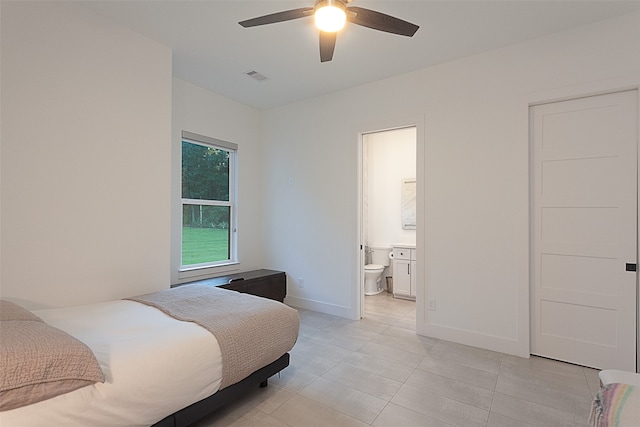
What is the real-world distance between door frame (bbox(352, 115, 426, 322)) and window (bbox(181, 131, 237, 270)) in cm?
176

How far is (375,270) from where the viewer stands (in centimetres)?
506

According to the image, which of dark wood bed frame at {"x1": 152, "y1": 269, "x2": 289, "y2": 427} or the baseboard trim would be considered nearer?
dark wood bed frame at {"x1": 152, "y1": 269, "x2": 289, "y2": 427}

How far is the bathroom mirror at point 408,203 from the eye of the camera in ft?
16.9

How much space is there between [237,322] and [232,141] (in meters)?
2.97

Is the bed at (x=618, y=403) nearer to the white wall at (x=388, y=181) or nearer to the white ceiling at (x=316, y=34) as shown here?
the white ceiling at (x=316, y=34)

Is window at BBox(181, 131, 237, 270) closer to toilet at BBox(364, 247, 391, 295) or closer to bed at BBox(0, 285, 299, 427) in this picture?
bed at BBox(0, 285, 299, 427)

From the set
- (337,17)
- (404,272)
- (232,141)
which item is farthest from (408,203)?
(337,17)

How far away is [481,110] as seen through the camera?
310cm

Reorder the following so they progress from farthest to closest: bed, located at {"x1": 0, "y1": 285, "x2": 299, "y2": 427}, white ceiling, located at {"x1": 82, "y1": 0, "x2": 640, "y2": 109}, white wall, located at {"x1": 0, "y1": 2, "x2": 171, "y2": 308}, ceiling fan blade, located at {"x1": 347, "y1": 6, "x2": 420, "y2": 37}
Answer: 1. white ceiling, located at {"x1": 82, "y1": 0, "x2": 640, "y2": 109}
2. white wall, located at {"x1": 0, "y1": 2, "x2": 171, "y2": 308}
3. ceiling fan blade, located at {"x1": 347, "y1": 6, "x2": 420, "y2": 37}
4. bed, located at {"x1": 0, "y1": 285, "x2": 299, "y2": 427}

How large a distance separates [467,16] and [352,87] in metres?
1.59

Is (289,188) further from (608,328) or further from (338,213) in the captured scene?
(608,328)

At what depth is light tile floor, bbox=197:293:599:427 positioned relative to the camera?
6.49ft

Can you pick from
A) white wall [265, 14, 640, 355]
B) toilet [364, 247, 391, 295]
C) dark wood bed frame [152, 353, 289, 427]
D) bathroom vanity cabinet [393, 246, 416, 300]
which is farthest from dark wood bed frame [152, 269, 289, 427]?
bathroom vanity cabinet [393, 246, 416, 300]

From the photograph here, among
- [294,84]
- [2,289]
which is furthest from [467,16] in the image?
[2,289]
